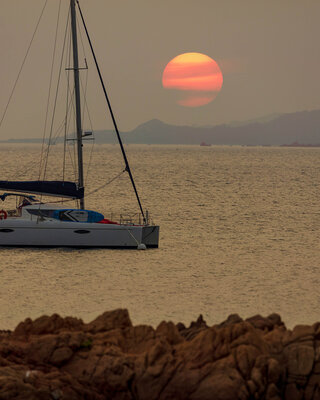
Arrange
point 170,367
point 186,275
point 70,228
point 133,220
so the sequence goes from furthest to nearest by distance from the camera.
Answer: point 133,220, point 70,228, point 186,275, point 170,367

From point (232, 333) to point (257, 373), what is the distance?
1.40 meters

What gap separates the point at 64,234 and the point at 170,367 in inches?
953

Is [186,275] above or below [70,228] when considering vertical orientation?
below

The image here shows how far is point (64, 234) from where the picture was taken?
40000 mm

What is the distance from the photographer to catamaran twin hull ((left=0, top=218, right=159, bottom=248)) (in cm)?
3991

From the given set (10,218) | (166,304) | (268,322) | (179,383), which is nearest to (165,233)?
(10,218)

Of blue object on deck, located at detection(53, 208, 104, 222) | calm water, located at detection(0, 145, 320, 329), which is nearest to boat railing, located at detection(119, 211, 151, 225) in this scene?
calm water, located at detection(0, 145, 320, 329)

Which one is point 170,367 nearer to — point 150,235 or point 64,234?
point 64,234

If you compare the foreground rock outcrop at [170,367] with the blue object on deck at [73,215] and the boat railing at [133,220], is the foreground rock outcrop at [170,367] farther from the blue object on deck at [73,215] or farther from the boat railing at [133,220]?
the blue object on deck at [73,215]

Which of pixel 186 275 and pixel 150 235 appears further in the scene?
pixel 150 235

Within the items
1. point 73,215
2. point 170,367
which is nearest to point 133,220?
point 73,215

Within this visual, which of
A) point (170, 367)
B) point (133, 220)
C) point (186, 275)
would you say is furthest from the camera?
point (133, 220)

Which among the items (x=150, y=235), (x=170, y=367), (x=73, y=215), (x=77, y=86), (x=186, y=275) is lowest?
(x=186, y=275)

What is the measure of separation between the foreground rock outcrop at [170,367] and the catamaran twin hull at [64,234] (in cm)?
2188
